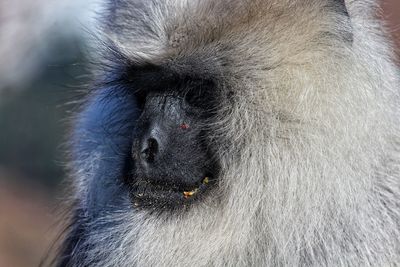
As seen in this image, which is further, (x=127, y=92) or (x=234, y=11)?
(x=127, y=92)

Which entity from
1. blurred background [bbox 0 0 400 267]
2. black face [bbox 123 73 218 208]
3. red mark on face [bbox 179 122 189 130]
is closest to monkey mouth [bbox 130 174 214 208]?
black face [bbox 123 73 218 208]

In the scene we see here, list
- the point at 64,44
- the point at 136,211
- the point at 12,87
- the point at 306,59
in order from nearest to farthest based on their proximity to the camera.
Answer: the point at 306,59, the point at 136,211, the point at 64,44, the point at 12,87

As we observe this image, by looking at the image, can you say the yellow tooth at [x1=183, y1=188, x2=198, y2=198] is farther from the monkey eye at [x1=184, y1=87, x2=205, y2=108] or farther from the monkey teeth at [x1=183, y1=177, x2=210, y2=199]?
the monkey eye at [x1=184, y1=87, x2=205, y2=108]

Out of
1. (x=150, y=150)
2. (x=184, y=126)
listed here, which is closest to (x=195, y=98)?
(x=184, y=126)

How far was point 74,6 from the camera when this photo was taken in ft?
10.8

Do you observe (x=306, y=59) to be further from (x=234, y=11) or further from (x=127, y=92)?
(x=127, y=92)

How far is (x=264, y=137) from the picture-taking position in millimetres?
2145

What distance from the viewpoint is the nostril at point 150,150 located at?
7.09ft

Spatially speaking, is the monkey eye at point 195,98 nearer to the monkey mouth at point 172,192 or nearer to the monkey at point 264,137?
the monkey at point 264,137

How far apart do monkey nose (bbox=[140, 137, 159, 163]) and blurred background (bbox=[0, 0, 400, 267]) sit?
2.34 meters

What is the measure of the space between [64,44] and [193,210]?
7.91 feet

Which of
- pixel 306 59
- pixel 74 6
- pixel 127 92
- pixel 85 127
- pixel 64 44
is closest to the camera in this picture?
pixel 306 59

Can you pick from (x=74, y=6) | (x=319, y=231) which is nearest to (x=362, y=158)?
(x=319, y=231)

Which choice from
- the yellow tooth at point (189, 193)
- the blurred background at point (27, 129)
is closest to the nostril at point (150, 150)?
the yellow tooth at point (189, 193)
